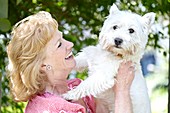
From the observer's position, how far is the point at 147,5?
135 inches

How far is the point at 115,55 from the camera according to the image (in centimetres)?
267

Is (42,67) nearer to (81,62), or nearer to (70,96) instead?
(70,96)

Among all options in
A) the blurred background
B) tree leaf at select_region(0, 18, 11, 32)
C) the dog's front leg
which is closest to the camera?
the dog's front leg

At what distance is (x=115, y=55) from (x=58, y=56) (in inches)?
11.1

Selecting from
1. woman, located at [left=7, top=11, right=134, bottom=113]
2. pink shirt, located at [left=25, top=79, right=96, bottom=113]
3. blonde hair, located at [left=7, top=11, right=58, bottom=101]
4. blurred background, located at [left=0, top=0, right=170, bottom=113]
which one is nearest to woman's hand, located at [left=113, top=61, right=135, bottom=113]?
woman, located at [left=7, top=11, right=134, bottom=113]

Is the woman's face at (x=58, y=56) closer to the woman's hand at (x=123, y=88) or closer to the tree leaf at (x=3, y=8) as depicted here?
the woman's hand at (x=123, y=88)

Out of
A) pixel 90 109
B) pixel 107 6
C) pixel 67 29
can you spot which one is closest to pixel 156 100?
pixel 67 29

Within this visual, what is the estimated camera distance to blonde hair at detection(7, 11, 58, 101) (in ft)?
8.05

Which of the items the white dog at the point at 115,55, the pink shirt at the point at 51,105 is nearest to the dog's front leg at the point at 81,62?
the white dog at the point at 115,55

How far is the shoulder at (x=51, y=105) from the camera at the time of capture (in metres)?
2.46

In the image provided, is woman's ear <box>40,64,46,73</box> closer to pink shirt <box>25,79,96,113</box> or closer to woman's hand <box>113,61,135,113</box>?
pink shirt <box>25,79,96,113</box>

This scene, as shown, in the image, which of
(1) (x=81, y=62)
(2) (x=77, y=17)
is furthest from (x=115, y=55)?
(2) (x=77, y=17)

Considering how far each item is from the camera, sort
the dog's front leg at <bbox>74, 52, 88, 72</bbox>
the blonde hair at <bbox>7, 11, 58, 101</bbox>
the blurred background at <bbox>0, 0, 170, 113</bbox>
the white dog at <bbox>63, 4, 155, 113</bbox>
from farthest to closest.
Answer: the blurred background at <bbox>0, 0, 170, 113</bbox>
the dog's front leg at <bbox>74, 52, 88, 72</bbox>
the white dog at <bbox>63, 4, 155, 113</bbox>
the blonde hair at <bbox>7, 11, 58, 101</bbox>

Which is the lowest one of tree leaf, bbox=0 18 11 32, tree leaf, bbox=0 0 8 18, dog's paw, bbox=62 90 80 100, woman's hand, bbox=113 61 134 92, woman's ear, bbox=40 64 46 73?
dog's paw, bbox=62 90 80 100
